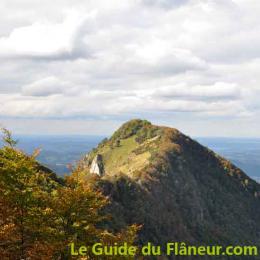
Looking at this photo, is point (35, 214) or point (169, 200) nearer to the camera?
point (35, 214)

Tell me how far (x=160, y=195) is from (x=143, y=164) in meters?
16.4

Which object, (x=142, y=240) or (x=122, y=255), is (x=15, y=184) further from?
(x=142, y=240)

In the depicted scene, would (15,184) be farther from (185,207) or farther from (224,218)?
(224,218)

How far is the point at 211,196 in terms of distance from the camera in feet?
639

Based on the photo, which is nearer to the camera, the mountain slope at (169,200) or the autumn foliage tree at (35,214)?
the autumn foliage tree at (35,214)

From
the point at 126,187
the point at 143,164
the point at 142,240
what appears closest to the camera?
the point at 142,240

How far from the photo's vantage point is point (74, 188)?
39094 millimetres

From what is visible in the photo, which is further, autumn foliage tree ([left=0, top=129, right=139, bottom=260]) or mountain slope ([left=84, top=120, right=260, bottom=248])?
mountain slope ([left=84, top=120, right=260, bottom=248])

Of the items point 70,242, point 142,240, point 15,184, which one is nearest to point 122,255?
point 70,242

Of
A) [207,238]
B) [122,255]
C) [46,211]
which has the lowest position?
[207,238]

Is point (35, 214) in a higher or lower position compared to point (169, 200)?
higher

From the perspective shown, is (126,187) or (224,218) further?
(224,218)

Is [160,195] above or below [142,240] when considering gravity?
above

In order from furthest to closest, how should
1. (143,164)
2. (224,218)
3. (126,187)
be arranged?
(224,218) < (143,164) < (126,187)
